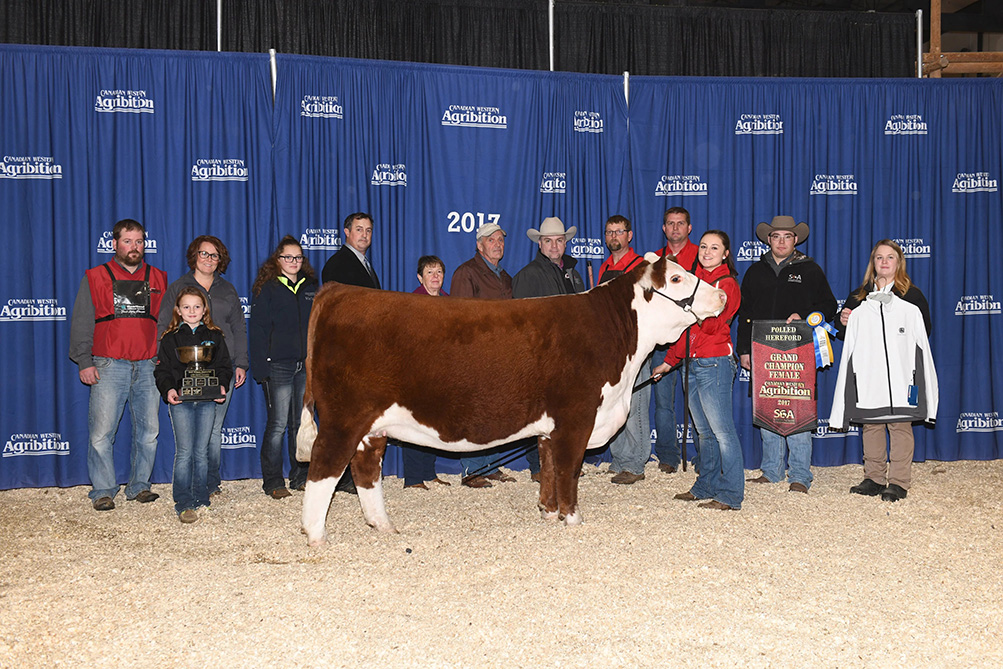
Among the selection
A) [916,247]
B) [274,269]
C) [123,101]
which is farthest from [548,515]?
[123,101]

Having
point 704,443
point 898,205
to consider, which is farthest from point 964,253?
point 704,443

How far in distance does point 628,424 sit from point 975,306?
146 inches

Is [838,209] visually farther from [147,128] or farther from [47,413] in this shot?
[47,413]

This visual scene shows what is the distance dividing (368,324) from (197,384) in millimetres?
1470

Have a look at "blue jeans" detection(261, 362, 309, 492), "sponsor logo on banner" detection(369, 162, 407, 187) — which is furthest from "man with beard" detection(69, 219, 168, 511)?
"sponsor logo on banner" detection(369, 162, 407, 187)

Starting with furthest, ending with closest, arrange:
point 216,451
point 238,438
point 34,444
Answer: point 238,438 → point 34,444 → point 216,451

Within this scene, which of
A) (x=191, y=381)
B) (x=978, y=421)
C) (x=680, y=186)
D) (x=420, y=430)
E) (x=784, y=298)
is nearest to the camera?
(x=420, y=430)

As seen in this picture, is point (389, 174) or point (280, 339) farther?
point (389, 174)

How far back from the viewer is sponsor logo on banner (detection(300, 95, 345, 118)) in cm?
673

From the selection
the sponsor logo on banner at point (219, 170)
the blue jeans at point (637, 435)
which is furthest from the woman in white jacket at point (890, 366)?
the sponsor logo on banner at point (219, 170)

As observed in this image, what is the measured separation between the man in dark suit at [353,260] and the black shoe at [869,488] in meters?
4.18

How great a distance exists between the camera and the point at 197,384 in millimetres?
5340

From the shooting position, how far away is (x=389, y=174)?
22.7 feet

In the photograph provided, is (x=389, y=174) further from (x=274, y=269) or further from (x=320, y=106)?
(x=274, y=269)
